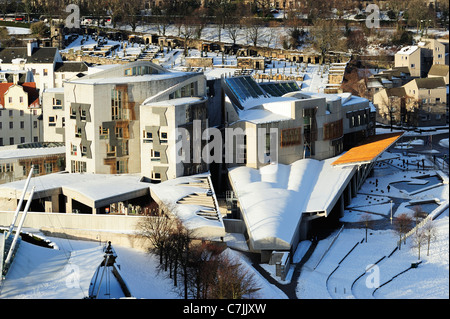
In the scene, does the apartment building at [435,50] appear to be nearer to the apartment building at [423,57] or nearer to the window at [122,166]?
the apartment building at [423,57]

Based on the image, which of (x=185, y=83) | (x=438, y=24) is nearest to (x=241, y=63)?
(x=438, y=24)

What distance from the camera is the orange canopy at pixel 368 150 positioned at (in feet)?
232

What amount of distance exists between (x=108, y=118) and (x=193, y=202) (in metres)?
10.3

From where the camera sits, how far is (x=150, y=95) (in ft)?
223

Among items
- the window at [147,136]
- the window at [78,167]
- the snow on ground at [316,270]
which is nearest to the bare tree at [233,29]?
the window at [78,167]

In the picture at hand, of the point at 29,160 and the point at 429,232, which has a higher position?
the point at 29,160

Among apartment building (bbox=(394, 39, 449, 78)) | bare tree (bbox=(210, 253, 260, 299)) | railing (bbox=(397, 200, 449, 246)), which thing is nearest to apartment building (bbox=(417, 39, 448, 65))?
apartment building (bbox=(394, 39, 449, 78))

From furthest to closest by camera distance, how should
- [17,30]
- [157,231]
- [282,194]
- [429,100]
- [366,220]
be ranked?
[17,30] < [429,100] < [366,220] < [282,194] < [157,231]

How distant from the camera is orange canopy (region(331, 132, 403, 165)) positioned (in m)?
70.6

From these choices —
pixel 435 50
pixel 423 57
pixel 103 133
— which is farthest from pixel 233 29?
pixel 103 133

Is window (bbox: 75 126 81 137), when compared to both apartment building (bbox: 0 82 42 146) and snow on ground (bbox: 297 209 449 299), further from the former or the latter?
snow on ground (bbox: 297 209 449 299)

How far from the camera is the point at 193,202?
198ft

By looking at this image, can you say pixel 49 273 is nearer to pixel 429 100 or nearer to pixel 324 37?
pixel 429 100
